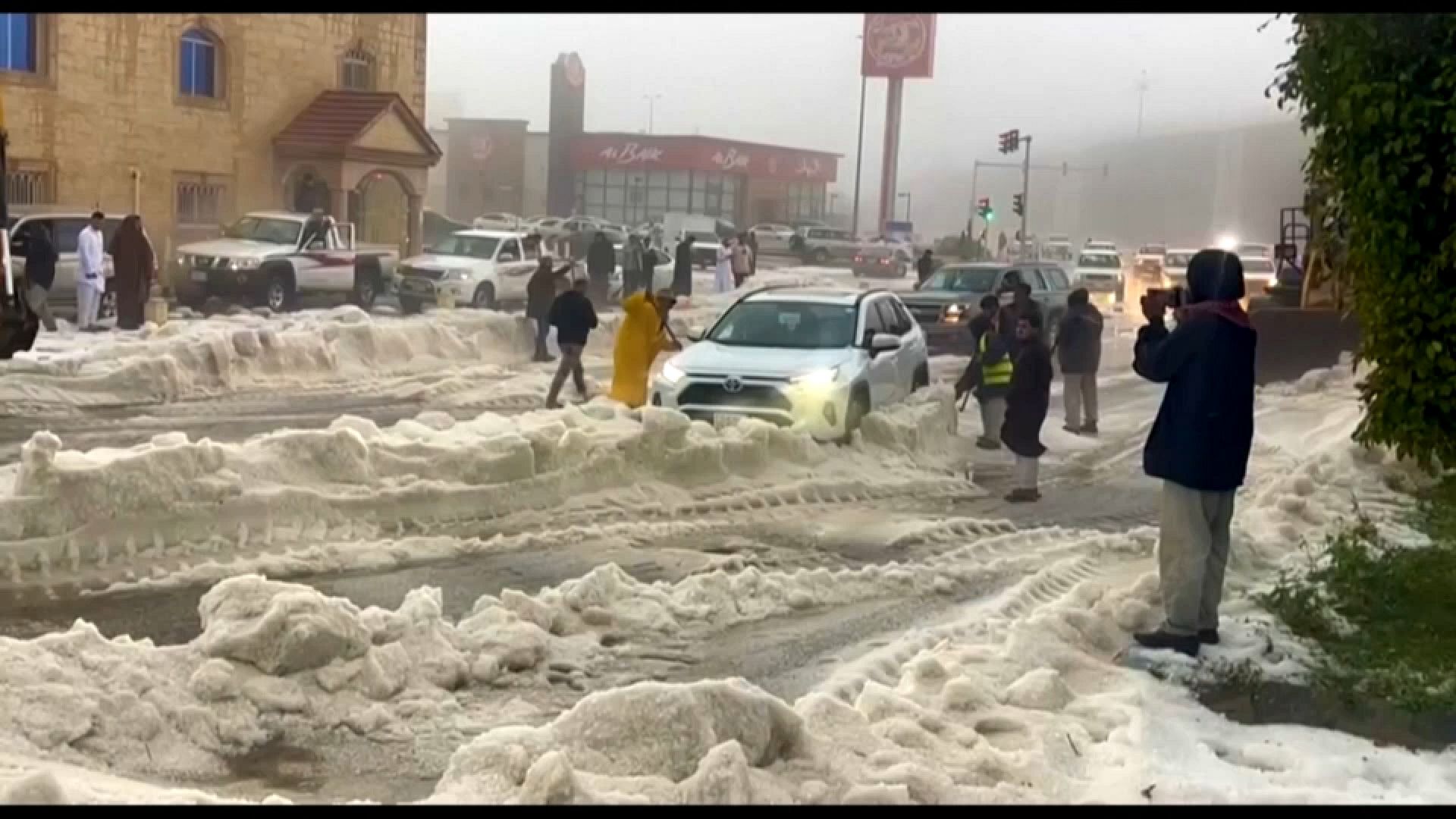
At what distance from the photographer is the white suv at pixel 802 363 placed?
45.0 feet

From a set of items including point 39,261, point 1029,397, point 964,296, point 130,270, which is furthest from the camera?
point 964,296

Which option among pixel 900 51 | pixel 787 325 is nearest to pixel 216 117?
pixel 787 325

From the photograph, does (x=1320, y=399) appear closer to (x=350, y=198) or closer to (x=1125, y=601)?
(x=1125, y=601)

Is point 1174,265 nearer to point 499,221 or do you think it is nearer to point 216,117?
point 499,221

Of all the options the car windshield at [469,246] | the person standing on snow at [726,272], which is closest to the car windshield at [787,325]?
the car windshield at [469,246]

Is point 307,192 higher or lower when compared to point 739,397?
higher

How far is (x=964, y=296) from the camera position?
2598cm

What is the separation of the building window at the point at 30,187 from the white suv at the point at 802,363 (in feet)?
62.0

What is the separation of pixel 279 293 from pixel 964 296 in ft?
38.8

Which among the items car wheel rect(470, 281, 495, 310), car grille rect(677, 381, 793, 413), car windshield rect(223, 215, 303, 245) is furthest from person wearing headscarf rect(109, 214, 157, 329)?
car grille rect(677, 381, 793, 413)

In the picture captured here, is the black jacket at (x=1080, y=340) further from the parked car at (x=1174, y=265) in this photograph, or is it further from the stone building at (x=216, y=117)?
the parked car at (x=1174, y=265)

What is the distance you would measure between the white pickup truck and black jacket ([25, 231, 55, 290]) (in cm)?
516
